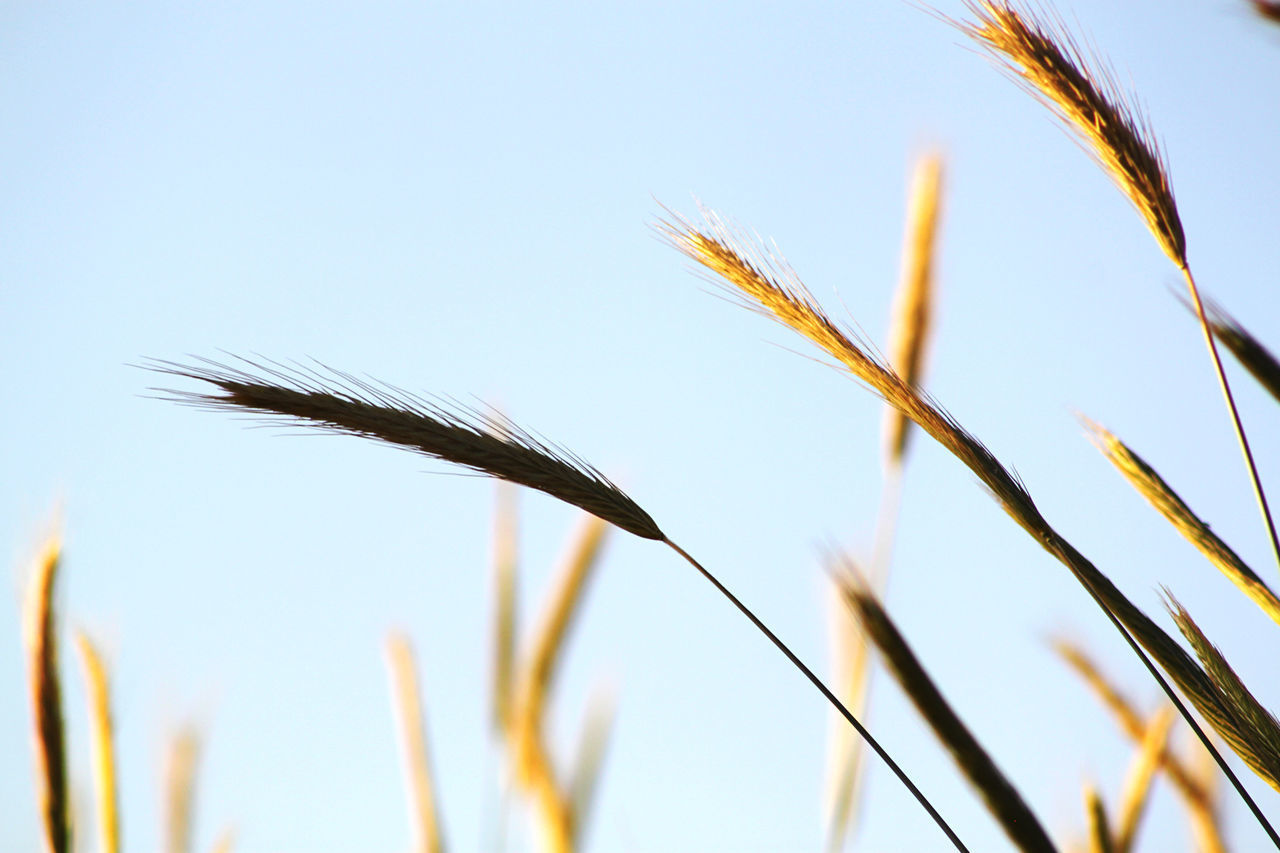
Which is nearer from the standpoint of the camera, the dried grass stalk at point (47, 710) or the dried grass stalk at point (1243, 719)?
the dried grass stalk at point (1243, 719)

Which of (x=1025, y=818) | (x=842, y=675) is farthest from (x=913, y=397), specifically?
(x=842, y=675)

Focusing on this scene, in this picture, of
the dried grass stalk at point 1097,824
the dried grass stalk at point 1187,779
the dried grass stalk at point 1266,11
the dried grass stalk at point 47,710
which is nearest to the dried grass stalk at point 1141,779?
the dried grass stalk at point 1187,779

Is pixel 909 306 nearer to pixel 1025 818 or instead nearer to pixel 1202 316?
pixel 1202 316

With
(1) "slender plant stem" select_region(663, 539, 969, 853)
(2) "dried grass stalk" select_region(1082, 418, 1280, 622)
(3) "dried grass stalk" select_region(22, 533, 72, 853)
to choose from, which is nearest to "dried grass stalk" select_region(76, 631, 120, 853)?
(3) "dried grass stalk" select_region(22, 533, 72, 853)

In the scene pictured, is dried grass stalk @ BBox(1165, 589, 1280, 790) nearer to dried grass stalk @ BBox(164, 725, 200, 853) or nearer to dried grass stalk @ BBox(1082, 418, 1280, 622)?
dried grass stalk @ BBox(1082, 418, 1280, 622)

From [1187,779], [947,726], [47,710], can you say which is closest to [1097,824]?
[947,726]

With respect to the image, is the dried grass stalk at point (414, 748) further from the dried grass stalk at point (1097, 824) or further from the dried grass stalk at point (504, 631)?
the dried grass stalk at point (1097, 824)

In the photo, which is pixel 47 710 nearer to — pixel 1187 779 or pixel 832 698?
pixel 832 698
